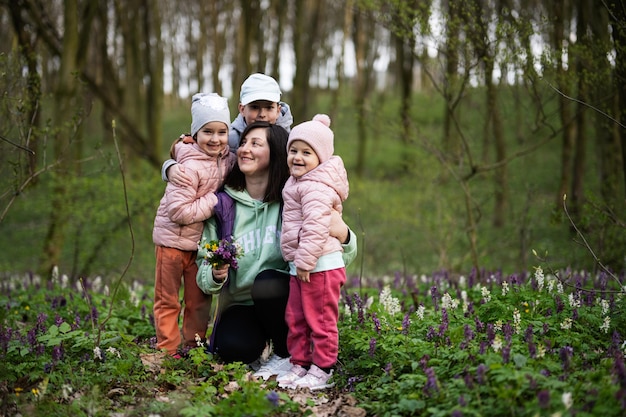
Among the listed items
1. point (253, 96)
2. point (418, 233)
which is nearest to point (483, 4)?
point (253, 96)

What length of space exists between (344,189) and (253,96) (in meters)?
1.07

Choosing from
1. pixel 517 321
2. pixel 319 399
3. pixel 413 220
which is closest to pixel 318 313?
pixel 319 399

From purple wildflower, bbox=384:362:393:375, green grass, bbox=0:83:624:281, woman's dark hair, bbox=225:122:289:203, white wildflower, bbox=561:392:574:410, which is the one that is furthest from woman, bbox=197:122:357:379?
green grass, bbox=0:83:624:281

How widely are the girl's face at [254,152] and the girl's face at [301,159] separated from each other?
1.10 ft

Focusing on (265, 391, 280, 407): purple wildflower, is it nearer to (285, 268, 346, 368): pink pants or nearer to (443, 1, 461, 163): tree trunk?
(285, 268, 346, 368): pink pants

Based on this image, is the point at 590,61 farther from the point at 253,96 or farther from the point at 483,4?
the point at 253,96

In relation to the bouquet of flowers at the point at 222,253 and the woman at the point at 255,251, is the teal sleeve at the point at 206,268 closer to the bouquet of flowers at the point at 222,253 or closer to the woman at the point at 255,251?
the woman at the point at 255,251

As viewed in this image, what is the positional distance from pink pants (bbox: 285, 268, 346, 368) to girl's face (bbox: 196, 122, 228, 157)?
1.19 m

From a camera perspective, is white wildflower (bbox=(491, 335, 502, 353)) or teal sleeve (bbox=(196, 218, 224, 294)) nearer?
white wildflower (bbox=(491, 335, 502, 353))

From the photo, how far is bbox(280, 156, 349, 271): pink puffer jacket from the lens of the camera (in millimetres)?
4059

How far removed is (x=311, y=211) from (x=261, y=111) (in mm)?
1183

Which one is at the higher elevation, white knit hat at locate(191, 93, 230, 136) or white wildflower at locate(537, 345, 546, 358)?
white knit hat at locate(191, 93, 230, 136)

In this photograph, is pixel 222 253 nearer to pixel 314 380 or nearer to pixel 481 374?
pixel 314 380

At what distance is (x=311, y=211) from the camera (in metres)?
4.09
